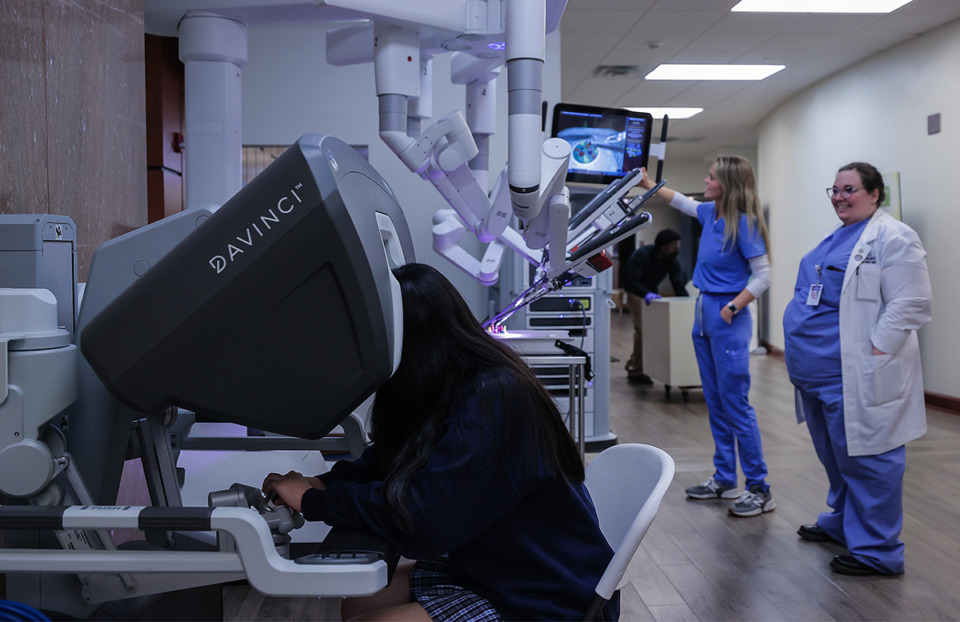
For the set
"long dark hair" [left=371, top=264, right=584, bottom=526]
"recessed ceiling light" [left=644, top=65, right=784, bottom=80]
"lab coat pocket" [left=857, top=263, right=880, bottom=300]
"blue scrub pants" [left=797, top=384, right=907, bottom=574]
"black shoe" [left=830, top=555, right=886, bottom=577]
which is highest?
"recessed ceiling light" [left=644, top=65, right=784, bottom=80]

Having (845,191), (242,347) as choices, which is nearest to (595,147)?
(845,191)

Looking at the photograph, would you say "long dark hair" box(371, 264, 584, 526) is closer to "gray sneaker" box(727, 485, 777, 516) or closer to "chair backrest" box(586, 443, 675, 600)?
A: "chair backrest" box(586, 443, 675, 600)

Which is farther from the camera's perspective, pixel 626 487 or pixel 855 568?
pixel 855 568

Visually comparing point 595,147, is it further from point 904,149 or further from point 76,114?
point 904,149

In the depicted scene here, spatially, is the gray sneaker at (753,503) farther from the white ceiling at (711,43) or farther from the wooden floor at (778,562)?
the white ceiling at (711,43)

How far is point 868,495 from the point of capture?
102 inches

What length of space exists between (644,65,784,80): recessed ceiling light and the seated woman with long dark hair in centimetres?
607

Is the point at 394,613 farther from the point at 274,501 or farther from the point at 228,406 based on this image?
the point at 228,406

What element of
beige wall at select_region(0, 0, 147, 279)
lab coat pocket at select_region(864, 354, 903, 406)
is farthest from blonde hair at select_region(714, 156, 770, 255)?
beige wall at select_region(0, 0, 147, 279)

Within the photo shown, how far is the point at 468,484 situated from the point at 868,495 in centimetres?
196

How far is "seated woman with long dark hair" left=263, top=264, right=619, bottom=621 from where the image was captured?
109 centimetres

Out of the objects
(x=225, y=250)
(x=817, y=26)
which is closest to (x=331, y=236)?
(x=225, y=250)

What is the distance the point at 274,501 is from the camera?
1.22 metres

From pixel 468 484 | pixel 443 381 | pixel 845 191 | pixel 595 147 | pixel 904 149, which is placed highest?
pixel 904 149
